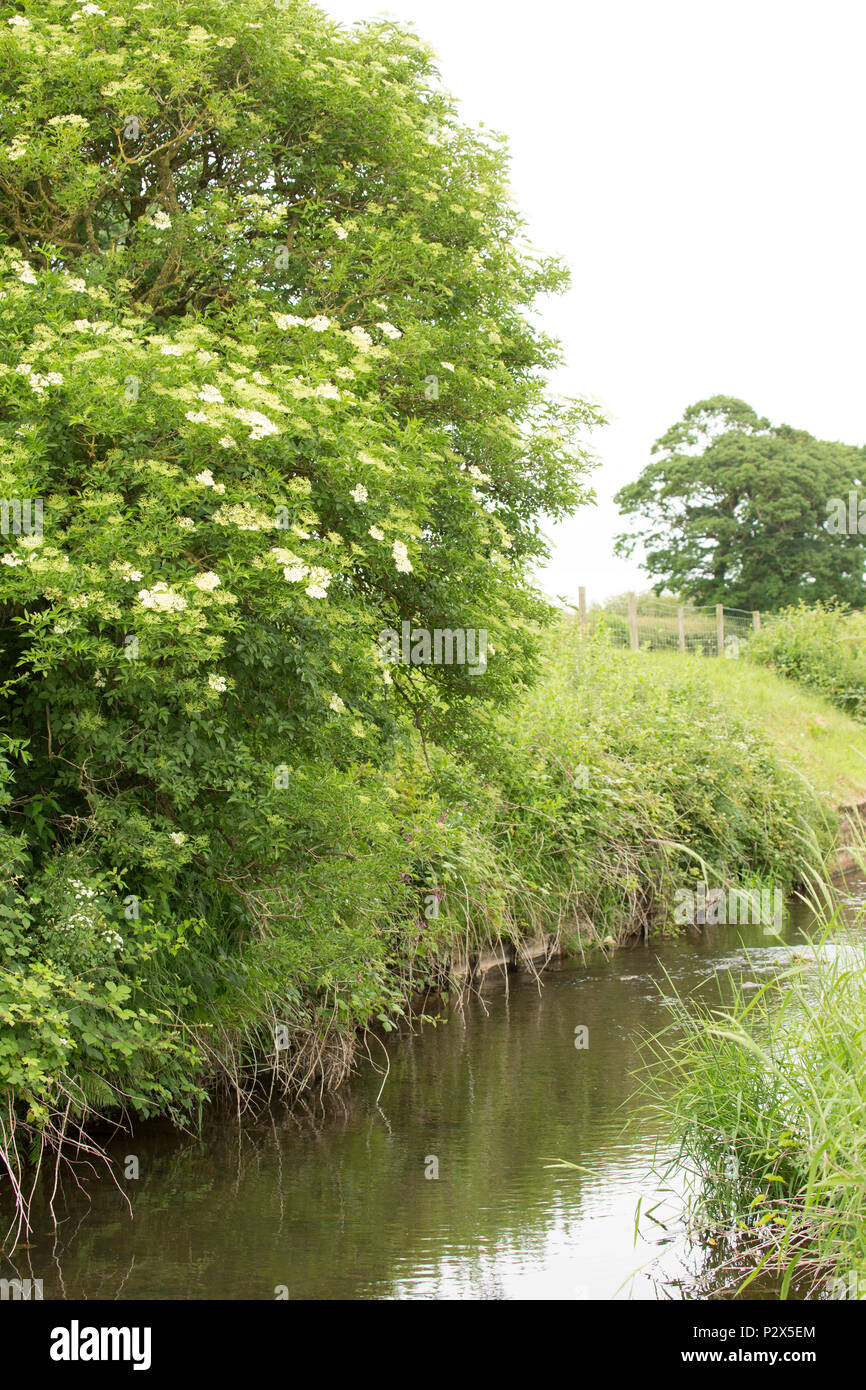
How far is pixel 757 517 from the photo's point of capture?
147 ft

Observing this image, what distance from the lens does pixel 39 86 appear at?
763 cm

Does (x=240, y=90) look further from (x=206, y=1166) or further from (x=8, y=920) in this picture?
(x=206, y=1166)

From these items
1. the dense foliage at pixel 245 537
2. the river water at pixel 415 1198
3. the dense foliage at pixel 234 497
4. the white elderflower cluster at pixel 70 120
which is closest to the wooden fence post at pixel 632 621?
the dense foliage at pixel 245 537

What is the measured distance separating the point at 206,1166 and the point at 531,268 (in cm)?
753

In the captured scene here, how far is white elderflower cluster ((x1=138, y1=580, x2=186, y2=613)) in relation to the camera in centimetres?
544

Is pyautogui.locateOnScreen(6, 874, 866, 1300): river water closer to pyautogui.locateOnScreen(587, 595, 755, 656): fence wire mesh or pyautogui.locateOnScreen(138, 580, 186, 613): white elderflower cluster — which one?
pyautogui.locateOnScreen(138, 580, 186, 613): white elderflower cluster

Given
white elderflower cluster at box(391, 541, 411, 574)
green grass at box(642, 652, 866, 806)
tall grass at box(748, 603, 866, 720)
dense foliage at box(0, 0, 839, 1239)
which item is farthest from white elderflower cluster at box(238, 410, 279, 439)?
tall grass at box(748, 603, 866, 720)

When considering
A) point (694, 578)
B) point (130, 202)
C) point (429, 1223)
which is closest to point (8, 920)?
point (429, 1223)

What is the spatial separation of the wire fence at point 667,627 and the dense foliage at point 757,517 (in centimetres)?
1447

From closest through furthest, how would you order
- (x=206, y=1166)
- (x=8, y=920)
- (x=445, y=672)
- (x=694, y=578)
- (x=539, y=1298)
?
(x=539, y=1298)
(x=8, y=920)
(x=206, y=1166)
(x=445, y=672)
(x=694, y=578)

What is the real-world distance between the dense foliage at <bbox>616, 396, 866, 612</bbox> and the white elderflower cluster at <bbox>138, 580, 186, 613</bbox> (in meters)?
40.0

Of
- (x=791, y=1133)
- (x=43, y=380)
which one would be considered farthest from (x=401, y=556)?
(x=791, y=1133)

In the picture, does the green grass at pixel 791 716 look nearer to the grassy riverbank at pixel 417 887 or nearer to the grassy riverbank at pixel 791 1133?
the grassy riverbank at pixel 417 887

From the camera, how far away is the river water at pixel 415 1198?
551cm
